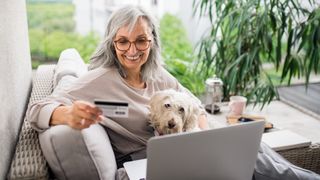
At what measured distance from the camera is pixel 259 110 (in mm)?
2408

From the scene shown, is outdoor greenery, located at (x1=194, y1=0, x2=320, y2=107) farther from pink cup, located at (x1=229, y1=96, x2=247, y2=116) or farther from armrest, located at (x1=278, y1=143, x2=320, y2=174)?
armrest, located at (x1=278, y1=143, x2=320, y2=174)

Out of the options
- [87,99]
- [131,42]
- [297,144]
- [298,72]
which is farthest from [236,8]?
[87,99]

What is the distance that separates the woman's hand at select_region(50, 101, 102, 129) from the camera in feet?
3.48

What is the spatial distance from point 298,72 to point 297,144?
0.66 meters

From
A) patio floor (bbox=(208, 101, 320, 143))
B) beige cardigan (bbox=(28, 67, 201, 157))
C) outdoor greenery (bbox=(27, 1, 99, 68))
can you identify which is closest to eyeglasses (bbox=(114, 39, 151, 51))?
beige cardigan (bbox=(28, 67, 201, 157))

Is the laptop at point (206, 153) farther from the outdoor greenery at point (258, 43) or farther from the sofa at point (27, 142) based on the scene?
the outdoor greenery at point (258, 43)

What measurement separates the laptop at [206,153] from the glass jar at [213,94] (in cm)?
107

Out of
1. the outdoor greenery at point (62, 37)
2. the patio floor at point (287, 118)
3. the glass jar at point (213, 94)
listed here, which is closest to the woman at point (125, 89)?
the patio floor at point (287, 118)

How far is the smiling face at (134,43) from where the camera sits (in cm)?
139

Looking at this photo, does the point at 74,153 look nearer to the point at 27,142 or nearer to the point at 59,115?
the point at 59,115

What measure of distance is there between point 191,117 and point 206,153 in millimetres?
388

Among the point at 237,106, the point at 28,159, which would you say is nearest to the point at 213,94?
the point at 237,106

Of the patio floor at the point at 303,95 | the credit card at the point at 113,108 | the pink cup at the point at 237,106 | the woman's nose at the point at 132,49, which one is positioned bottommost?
the patio floor at the point at 303,95

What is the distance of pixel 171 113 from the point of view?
1.35m
